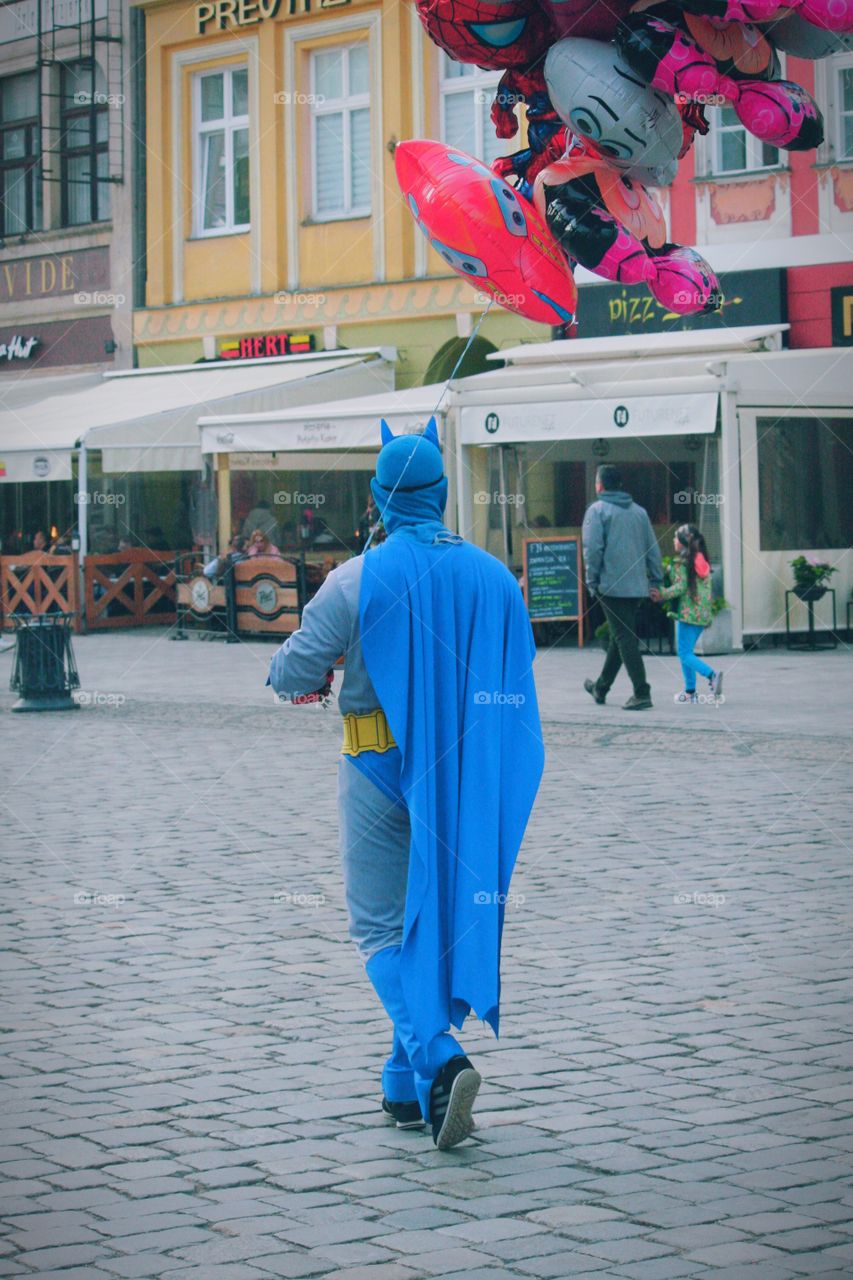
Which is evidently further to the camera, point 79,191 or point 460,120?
point 79,191

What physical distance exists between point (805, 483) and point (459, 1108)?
1537cm

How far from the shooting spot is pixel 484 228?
8172mm

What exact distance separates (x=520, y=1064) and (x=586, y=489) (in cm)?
1674

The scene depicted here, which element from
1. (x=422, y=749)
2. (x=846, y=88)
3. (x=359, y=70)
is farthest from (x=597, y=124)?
(x=359, y=70)

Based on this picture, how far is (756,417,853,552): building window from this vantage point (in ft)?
60.5

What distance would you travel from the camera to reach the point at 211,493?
2398 centimetres

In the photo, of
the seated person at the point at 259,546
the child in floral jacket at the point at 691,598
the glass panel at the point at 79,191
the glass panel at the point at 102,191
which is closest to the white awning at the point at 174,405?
the seated person at the point at 259,546

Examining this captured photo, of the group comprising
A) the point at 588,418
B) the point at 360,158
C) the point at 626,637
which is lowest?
the point at 626,637

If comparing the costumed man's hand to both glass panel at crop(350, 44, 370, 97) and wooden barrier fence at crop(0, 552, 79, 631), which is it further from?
glass panel at crop(350, 44, 370, 97)

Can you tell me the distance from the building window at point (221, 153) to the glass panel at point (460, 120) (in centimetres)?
376

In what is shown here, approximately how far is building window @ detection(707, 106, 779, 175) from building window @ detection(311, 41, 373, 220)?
17.6 ft

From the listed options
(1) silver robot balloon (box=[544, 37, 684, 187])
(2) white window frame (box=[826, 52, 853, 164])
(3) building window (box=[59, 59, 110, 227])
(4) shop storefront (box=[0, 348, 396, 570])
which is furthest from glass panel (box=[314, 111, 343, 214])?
(1) silver robot balloon (box=[544, 37, 684, 187])

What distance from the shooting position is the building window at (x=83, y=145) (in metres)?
27.7

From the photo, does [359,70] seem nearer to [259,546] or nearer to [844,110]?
[259,546]
